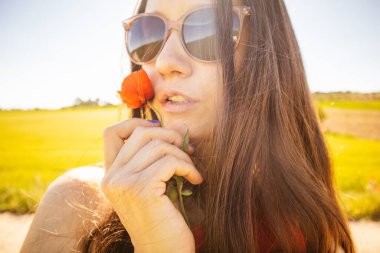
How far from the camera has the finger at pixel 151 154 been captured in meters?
1.17

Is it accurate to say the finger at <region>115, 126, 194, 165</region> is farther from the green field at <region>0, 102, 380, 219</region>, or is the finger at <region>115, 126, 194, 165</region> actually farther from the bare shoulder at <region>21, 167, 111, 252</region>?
the bare shoulder at <region>21, 167, 111, 252</region>

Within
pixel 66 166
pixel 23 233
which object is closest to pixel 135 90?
pixel 23 233

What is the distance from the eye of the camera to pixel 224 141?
1.53 m

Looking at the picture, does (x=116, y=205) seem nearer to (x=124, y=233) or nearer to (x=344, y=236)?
(x=124, y=233)

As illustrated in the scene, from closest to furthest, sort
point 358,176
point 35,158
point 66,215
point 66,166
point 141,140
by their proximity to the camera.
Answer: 1. point 141,140
2. point 66,215
3. point 358,176
4. point 66,166
5. point 35,158

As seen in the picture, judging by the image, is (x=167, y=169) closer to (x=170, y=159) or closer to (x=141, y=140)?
(x=170, y=159)

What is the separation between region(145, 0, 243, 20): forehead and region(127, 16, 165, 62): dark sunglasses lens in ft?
0.21

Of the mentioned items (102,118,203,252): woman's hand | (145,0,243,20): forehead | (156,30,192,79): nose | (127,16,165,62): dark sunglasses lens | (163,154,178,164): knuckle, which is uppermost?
(145,0,243,20): forehead

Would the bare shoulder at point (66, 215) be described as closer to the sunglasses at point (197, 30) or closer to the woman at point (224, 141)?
the woman at point (224, 141)

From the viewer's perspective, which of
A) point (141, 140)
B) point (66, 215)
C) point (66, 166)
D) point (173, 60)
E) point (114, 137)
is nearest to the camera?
point (141, 140)

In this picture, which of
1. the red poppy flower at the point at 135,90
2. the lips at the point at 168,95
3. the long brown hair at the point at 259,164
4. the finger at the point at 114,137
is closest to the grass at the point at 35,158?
the finger at the point at 114,137

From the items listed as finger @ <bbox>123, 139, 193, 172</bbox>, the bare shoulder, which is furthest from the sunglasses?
the bare shoulder

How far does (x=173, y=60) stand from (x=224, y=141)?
0.61 m

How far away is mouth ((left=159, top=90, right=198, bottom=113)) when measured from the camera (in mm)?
1537
